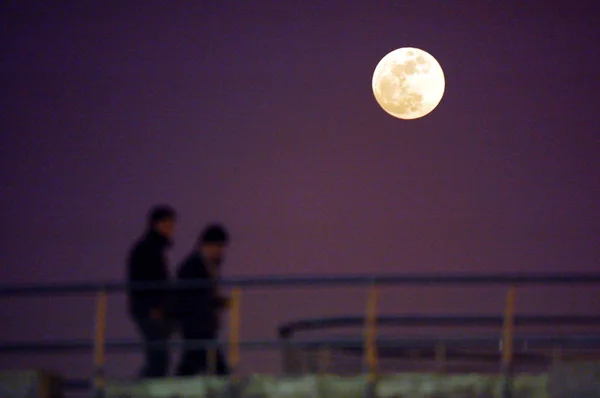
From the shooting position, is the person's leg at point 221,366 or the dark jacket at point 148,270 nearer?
the dark jacket at point 148,270

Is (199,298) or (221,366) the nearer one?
(199,298)

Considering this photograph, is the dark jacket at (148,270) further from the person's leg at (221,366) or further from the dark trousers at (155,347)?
the person's leg at (221,366)

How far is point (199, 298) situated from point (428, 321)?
2239mm

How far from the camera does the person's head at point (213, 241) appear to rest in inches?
413

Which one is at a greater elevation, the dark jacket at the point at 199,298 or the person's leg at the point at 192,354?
the dark jacket at the point at 199,298

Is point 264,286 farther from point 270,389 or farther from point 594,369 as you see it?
point 594,369

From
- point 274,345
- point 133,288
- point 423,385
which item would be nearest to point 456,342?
point 423,385

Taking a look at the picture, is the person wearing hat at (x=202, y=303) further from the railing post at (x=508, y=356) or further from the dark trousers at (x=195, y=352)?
the railing post at (x=508, y=356)

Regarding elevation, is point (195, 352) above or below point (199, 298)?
below

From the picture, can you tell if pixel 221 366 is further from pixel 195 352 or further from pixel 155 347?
pixel 155 347

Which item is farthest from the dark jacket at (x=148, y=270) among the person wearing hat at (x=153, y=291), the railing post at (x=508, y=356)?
the railing post at (x=508, y=356)

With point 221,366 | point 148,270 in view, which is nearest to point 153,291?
point 148,270

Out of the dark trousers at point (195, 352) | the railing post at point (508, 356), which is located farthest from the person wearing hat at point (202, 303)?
the railing post at point (508, 356)

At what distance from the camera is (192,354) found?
34.4ft
